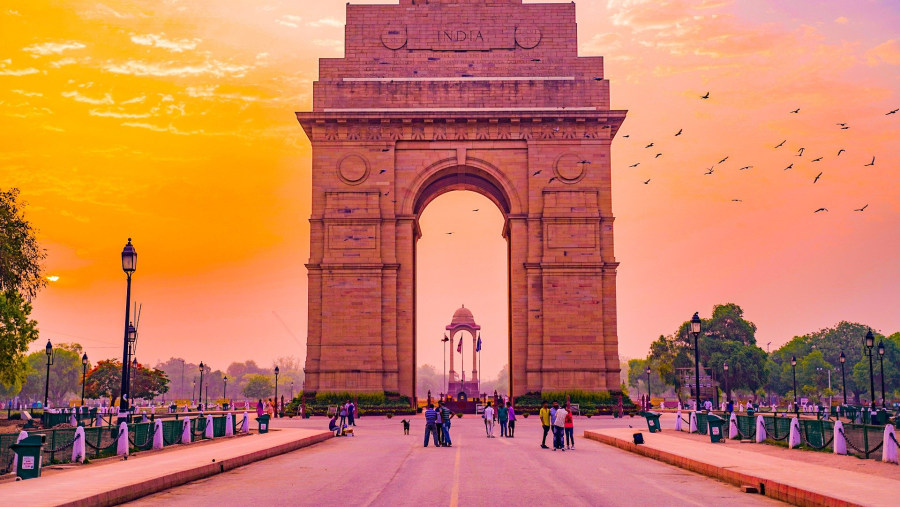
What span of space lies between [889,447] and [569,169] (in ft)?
118

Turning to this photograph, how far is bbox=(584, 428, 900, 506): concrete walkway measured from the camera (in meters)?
15.5

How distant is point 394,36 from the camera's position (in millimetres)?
59812

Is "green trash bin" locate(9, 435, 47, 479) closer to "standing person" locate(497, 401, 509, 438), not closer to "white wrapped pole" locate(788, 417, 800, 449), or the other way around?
"standing person" locate(497, 401, 509, 438)

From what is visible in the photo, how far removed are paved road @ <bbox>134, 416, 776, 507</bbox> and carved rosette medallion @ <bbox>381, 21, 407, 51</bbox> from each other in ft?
114

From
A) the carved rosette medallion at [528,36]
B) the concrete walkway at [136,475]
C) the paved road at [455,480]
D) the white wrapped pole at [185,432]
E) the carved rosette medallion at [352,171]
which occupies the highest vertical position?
the carved rosette medallion at [528,36]

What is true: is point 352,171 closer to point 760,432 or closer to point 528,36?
point 528,36

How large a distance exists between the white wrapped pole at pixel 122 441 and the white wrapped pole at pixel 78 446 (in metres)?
1.76

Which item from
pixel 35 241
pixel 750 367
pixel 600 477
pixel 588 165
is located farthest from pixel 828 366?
pixel 600 477

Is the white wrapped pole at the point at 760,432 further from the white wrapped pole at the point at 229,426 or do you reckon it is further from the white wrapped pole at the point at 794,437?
the white wrapped pole at the point at 229,426

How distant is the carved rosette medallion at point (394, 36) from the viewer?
59.6 metres

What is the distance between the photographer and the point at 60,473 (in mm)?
20172

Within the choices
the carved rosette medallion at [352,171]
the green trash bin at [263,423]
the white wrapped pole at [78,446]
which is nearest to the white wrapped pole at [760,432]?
the green trash bin at [263,423]

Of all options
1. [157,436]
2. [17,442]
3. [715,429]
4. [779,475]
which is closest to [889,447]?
[779,475]

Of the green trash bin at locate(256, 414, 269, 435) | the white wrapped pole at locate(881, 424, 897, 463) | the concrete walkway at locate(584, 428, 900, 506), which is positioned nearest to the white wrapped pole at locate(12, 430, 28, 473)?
the concrete walkway at locate(584, 428, 900, 506)
